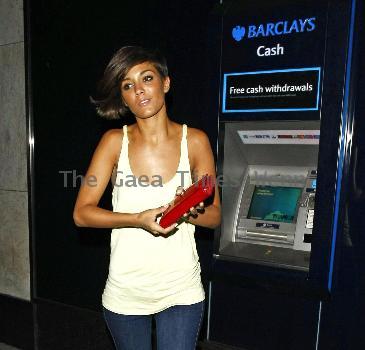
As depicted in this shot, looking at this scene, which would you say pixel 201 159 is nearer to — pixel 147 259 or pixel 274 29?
pixel 147 259

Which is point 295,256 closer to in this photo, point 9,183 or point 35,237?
point 35,237

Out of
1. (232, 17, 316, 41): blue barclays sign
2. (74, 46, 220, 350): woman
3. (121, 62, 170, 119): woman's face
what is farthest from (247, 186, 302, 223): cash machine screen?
(121, 62, 170, 119): woman's face

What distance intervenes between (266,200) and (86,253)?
1.59m

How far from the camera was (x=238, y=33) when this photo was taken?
229 centimetres

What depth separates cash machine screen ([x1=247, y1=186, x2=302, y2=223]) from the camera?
240cm

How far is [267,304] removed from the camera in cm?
251

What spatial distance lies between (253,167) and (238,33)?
2.56 feet

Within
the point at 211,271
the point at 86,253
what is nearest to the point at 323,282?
the point at 211,271

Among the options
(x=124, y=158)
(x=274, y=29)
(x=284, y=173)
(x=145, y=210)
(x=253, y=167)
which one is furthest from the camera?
(x=253, y=167)

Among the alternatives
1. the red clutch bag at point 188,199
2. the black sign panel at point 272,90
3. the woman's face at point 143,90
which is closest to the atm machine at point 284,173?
the black sign panel at point 272,90

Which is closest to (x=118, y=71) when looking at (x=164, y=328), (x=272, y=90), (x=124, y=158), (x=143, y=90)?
(x=143, y=90)

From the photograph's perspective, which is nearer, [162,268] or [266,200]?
[162,268]

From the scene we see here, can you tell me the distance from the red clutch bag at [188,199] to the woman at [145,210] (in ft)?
0.58

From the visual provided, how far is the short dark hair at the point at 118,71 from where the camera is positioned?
1.67m
